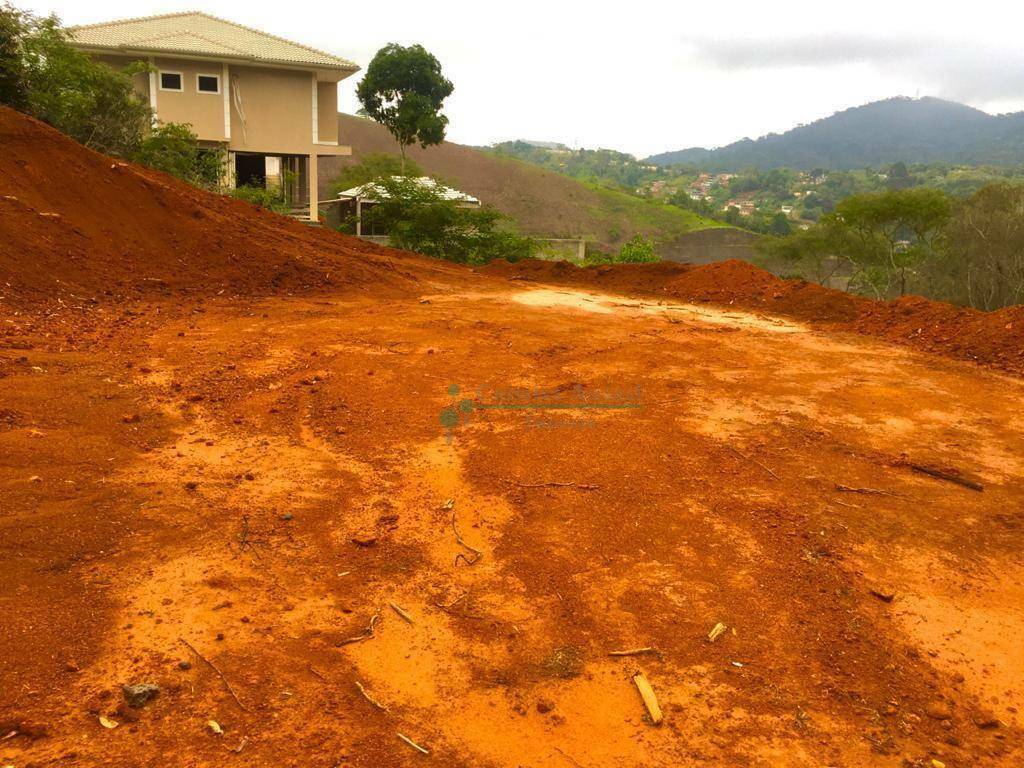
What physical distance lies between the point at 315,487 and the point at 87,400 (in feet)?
5.74

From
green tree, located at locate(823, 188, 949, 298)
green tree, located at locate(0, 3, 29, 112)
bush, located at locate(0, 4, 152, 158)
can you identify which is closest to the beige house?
bush, located at locate(0, 4, 152, 158)

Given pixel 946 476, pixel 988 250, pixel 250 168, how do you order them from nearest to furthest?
pixel 946 476
pixel 988 250
pixel 250 168

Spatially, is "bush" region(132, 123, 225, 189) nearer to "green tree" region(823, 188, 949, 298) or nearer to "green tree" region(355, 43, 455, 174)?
"green tree" region(355, 43, 455, 174)

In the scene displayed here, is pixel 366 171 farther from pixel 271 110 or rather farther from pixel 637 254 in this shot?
pixel 637 254

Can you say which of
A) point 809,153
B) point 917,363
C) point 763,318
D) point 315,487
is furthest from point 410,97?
point 809,153

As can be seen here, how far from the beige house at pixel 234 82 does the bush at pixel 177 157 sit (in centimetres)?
236

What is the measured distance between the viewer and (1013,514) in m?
3.78

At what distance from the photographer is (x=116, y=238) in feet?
27.2

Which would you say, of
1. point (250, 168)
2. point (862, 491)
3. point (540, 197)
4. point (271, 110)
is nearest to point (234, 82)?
point (271, 110)

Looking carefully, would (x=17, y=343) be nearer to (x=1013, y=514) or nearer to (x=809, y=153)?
(x=1013, y=514)

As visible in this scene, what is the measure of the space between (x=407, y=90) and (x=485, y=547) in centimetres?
2786

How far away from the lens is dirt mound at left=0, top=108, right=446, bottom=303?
7195 millimetres

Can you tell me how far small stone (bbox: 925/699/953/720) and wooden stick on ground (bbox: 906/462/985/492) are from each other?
2075 mm

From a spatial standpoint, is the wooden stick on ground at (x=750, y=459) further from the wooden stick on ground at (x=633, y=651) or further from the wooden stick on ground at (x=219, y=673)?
the wooden stick on ground at (x=219, y=673)
